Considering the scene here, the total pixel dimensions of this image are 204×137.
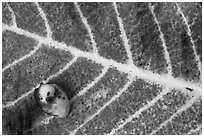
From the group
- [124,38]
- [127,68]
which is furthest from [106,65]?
[124,38]

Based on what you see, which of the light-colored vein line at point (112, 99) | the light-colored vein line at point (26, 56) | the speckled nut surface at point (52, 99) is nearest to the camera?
the speckled nut surface at point (52, 99)

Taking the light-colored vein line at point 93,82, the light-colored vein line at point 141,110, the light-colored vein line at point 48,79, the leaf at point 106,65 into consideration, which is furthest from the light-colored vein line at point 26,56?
the light-colored vein line at point 141,110

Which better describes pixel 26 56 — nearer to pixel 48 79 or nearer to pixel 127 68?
pixel 48 79

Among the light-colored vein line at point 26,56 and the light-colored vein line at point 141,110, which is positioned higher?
the light-colored vein line at point 26,56

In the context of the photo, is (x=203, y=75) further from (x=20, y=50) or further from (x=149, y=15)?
(x=20, y=50)

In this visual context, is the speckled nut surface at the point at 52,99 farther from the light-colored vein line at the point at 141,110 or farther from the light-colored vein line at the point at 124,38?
the light-colored vein line at the point at 124,38

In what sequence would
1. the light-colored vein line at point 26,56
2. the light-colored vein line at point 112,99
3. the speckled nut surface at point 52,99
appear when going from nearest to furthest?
1. the speckled nut surface at point 52,99
2. the light-colored vein line at point 112,99
3. the light-colored vein line at point 26,56

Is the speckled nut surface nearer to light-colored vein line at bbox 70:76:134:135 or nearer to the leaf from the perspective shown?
the leaf

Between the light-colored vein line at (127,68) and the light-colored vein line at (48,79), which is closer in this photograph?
the light-colored vein line at (127,68)
